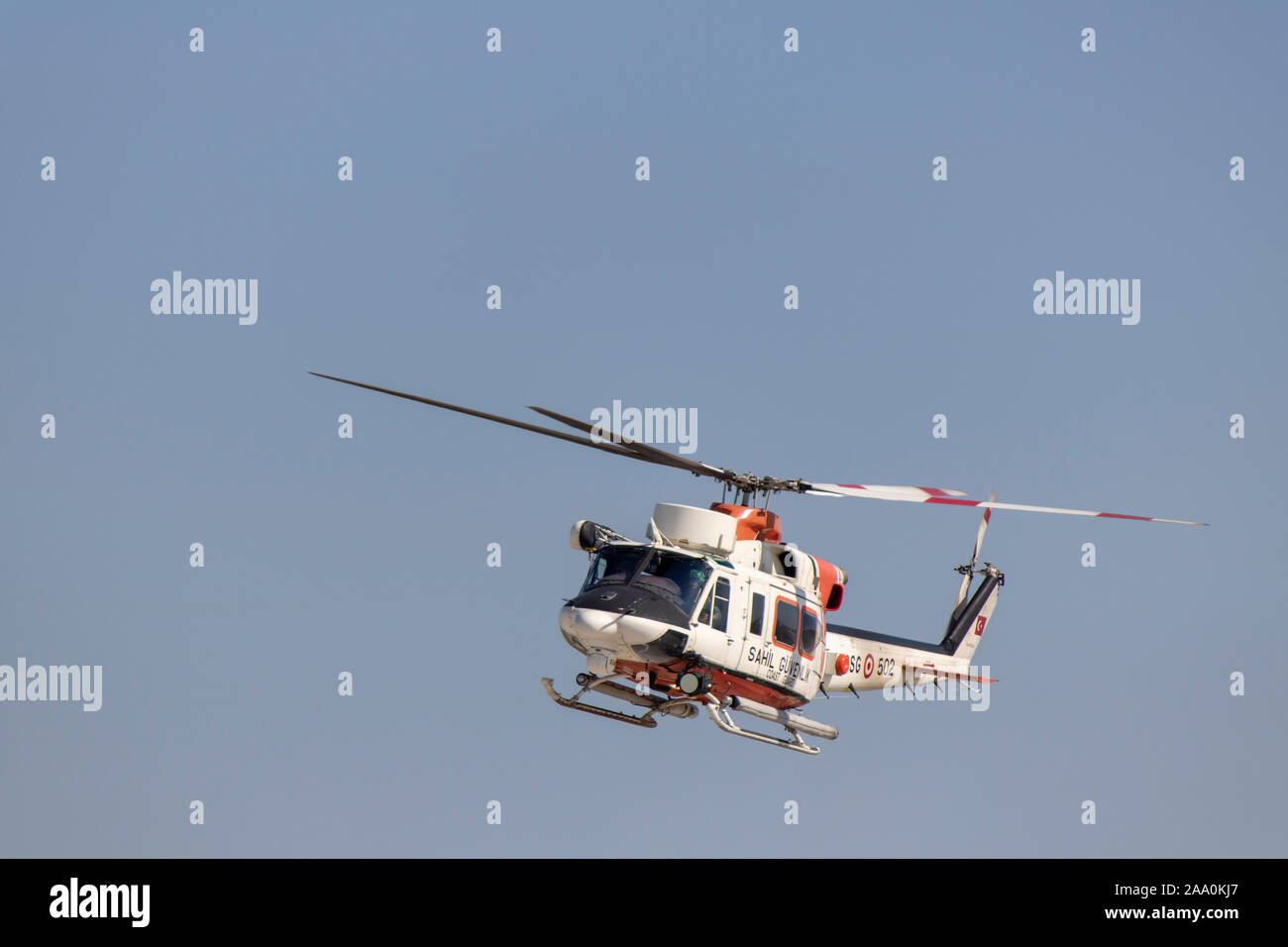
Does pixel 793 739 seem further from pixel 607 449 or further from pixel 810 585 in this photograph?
pixel 607 449

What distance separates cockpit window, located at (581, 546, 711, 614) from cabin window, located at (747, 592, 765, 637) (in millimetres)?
1252

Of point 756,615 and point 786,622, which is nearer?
point 756,615

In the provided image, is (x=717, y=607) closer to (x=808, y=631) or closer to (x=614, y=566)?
(x=614, y=566)

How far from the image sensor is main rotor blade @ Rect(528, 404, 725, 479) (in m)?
31.3

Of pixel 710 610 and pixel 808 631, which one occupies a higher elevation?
pixel 710 610

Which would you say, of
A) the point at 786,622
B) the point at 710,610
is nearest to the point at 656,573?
the point at 710,610

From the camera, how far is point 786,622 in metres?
33.4

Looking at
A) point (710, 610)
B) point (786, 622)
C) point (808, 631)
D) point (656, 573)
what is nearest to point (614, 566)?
point (656, 573)

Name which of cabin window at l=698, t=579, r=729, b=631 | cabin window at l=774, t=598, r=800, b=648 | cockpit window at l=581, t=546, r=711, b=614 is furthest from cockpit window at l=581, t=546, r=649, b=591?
cabin window at l=774, t=598, r=800, b=648

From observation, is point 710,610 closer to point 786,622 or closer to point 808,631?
point 786,622

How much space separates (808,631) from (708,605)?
3.21 meters

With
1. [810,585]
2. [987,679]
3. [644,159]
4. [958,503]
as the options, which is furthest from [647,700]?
[644,159]

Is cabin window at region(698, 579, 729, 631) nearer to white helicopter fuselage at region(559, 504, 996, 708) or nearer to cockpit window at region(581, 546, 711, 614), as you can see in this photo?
white helicopter fuselage at region(559, 504, 996, 708)

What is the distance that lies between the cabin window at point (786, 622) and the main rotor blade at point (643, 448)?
2.66m
